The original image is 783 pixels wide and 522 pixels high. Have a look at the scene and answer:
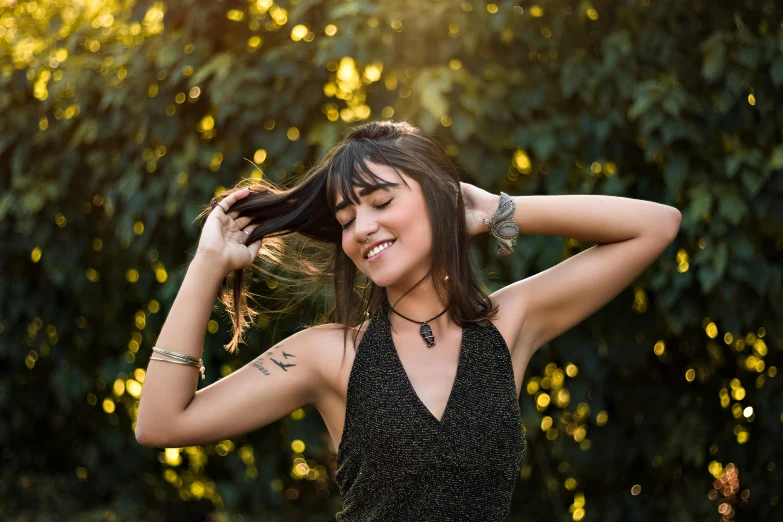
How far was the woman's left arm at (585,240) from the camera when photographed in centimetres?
211

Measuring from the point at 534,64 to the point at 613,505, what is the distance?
1705 mm

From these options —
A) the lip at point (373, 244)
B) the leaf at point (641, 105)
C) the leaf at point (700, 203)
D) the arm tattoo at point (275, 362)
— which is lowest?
the leaf at point (700, 203)

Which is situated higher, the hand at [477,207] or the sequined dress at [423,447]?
the hand at [477,207]

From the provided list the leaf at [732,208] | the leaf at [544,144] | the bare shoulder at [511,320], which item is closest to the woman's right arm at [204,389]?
the bare shoulder at [511,320]

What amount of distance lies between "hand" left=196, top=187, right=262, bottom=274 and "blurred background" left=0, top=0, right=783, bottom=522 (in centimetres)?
97

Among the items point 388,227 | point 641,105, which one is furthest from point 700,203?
point 388,227

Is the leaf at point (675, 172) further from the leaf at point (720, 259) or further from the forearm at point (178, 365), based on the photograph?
the forearm at point (178, 365)

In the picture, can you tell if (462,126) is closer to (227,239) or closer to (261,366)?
(227,239)

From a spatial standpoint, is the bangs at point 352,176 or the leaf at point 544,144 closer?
the bangs at point 352,176

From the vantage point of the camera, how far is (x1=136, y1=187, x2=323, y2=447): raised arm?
5.91 feet

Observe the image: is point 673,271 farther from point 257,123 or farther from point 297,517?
point 297,517

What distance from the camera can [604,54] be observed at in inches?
123

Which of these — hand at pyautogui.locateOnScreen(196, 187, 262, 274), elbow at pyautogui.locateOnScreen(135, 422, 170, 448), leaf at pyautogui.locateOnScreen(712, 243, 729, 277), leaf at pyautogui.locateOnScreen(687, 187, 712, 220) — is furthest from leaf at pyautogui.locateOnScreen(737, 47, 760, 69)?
elbow at pyautogui.locateOnScreen(135, 422, 170, 448)

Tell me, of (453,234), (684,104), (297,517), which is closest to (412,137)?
(453,234)
